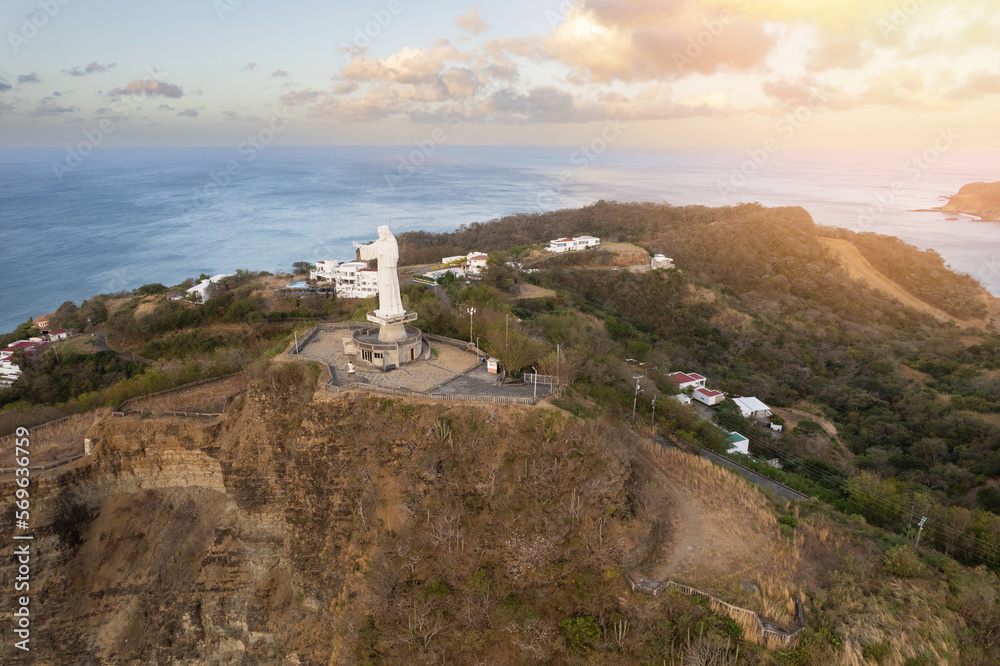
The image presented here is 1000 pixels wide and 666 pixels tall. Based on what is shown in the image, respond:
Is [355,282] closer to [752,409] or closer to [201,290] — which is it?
[201,290]

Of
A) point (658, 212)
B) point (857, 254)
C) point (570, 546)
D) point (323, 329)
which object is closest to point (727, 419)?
point (570, 546)

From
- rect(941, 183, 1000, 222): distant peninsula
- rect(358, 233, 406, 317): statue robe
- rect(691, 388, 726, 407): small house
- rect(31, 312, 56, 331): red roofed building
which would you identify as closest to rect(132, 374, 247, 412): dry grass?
rect(358, 233, 406, 317): statue robe

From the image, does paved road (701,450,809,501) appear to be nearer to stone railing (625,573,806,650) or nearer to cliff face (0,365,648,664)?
stone railing (625,573,806,650)

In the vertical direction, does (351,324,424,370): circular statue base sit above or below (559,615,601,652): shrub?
above

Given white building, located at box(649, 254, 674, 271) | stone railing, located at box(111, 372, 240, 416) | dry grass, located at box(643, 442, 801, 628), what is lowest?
dry grass, located at box(643, 442, 801, 628)

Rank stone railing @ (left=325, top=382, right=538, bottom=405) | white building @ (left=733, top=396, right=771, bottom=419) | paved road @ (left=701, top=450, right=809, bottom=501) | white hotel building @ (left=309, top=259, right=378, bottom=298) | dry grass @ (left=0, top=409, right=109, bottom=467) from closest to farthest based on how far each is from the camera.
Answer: stone railing @ (left=325, top=382, right=538, bottom=405), paved road @ (left=701, top=450, right=809, bottom=501), dry grass @ (left=0, top=409, right=109, bottom=467), white building @ (left=733, top=396, right=771, bottom=419), white hotel building @ (left=309, top=259, right=378, bottom=298)

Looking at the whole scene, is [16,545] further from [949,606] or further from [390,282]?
[949,606]
